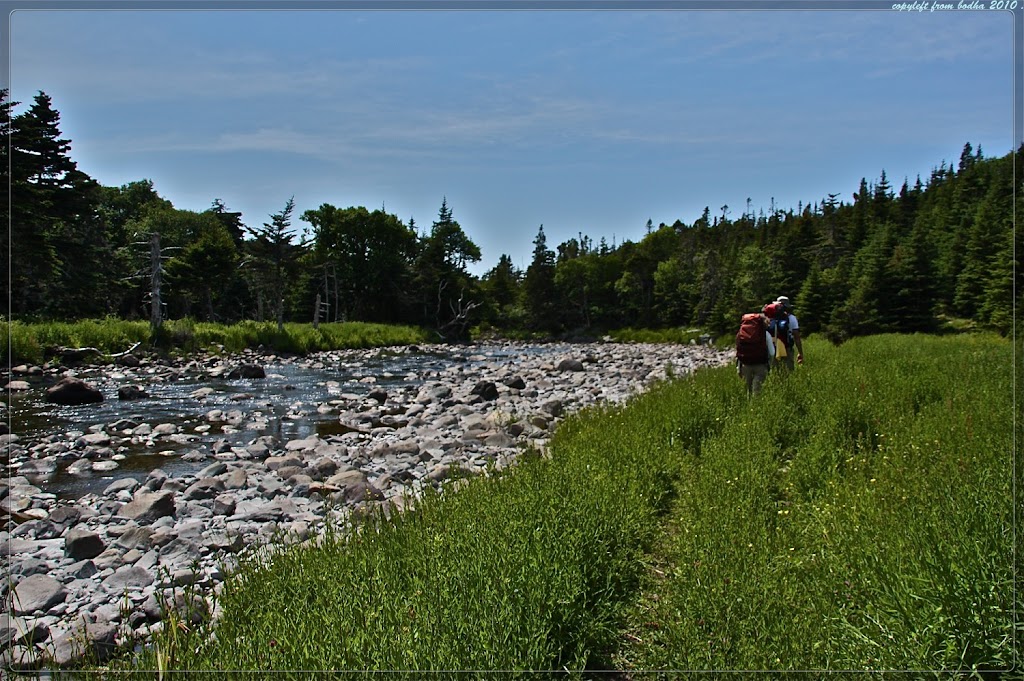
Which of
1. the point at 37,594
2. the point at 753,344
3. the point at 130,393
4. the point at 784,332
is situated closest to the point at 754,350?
the point at 753,344

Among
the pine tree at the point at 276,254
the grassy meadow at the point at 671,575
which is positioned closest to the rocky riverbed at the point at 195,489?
the grassy meadow at the point at 671,575

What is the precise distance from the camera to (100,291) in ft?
105

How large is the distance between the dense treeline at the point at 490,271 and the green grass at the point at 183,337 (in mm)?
2156

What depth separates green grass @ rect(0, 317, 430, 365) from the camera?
2072 centimetres

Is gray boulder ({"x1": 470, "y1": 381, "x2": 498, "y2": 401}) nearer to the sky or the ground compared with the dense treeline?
nearer to the ground

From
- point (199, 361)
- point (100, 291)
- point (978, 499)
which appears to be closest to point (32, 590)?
point (978, 499)

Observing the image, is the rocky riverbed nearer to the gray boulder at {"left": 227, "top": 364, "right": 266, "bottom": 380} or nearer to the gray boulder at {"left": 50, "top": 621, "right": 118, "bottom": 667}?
the gray boulder at {"left": 50, "top": 621, "right": 118, "bottom": 667}

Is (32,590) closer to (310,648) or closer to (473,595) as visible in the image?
(310,648)

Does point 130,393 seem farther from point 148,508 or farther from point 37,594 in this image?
point 37,594

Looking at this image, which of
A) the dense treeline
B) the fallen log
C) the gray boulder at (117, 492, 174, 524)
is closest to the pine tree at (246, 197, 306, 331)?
the dense treeline

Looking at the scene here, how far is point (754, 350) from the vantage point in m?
10.2

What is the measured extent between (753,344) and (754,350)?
120mm

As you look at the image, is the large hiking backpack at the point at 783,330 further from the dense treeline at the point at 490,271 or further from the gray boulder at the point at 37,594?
the gray boulder at the point at 37,594

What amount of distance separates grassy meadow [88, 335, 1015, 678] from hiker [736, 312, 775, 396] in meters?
4.02
